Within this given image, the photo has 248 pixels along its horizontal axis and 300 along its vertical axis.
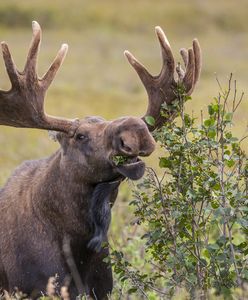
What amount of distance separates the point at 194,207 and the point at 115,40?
7107cm

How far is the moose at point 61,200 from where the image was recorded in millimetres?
7844

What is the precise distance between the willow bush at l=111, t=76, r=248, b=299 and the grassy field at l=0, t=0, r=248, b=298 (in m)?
25.3

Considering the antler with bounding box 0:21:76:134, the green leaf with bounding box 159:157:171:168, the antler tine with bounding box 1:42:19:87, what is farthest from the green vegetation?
the antler tine with bounding box 1:42:19:87

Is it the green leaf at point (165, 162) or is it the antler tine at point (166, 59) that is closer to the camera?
the green leaf at point (165, 162)

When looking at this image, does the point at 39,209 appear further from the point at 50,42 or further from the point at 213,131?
the point at 50,42

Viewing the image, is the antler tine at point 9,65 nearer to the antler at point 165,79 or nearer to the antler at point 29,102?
the antler at point 29,102

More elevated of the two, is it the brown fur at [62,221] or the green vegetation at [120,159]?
the green vegetation at [120,159]

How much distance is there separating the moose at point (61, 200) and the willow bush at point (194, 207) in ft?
1.22

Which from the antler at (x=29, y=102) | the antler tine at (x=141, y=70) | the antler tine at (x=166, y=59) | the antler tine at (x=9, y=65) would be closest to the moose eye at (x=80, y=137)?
the antler at (x=29, y=102)

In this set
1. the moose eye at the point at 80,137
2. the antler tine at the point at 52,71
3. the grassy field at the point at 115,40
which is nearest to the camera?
the moose eye at the point at 80,137

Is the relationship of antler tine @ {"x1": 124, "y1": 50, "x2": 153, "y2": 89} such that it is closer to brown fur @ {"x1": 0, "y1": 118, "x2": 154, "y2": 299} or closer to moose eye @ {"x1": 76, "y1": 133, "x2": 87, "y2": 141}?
brown fur @ {"x1": 0, "y1": 118, "x2": 154, "y2": 299}

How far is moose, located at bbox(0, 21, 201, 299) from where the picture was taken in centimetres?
784

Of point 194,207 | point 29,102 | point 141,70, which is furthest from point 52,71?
point 194,207

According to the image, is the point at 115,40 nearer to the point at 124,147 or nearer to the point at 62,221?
the point at 62,221
